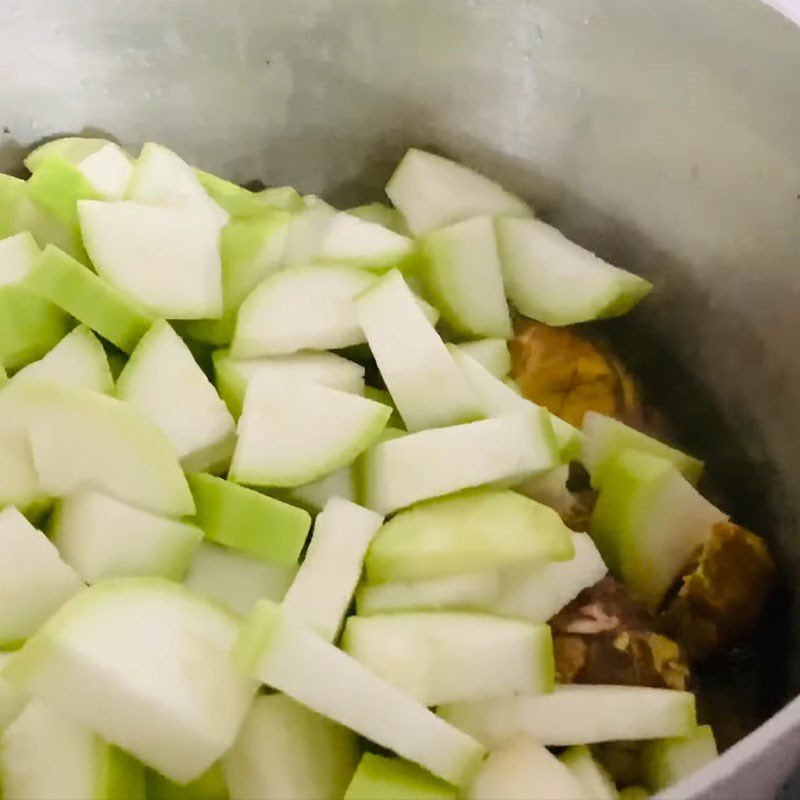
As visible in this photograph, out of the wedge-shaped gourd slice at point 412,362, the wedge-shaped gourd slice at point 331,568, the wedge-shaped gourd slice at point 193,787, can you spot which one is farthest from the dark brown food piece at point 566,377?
the wedge-shaped gourd slice at point 193,787

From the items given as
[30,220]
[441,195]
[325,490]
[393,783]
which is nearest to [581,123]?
[441,195]

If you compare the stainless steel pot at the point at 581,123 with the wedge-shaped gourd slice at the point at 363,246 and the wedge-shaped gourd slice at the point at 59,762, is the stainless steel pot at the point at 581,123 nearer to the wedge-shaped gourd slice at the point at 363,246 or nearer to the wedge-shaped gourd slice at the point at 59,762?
the wedge-shaped gourd slice at the point at 363,246

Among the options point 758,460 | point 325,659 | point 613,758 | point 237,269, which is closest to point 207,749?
point 325,659

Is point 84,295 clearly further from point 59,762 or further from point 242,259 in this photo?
point 59,762

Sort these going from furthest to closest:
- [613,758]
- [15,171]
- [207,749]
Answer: [15,171] < [613,758] < [207,749]

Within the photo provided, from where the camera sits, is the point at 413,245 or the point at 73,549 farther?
the point at 413,245

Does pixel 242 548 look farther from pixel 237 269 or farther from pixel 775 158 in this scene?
pixel 775 158
